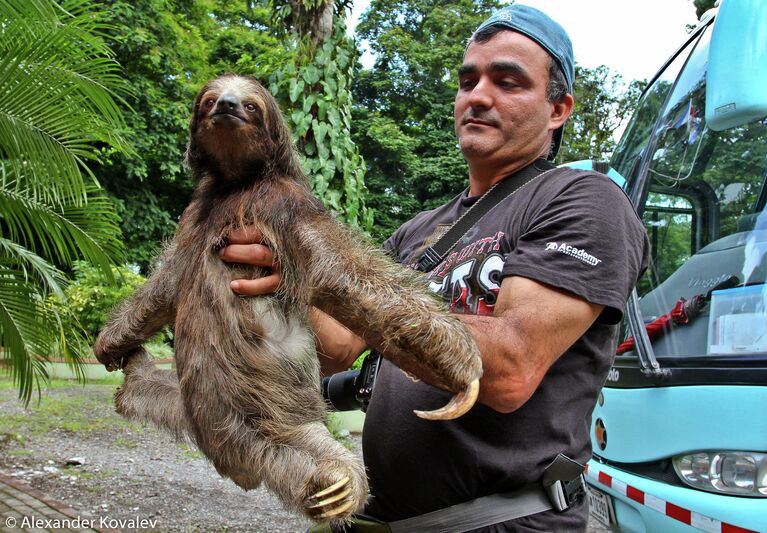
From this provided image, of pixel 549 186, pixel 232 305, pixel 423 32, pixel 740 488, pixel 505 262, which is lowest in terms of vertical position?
pixel 740 488

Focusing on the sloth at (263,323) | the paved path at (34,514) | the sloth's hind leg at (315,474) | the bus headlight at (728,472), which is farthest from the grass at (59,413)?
the bus headlight at (728,472)

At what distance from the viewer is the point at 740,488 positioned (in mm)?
2736

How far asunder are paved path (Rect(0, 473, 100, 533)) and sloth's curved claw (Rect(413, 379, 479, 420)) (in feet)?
15.3

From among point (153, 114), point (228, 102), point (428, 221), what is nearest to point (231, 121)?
point (228, 102)

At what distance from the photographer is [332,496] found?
5.69ft

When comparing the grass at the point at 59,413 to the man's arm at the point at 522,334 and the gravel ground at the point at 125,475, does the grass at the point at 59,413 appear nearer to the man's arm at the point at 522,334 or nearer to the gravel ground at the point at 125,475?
the gravel ground at the point at 125,475

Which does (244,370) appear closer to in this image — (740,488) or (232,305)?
(232,305)

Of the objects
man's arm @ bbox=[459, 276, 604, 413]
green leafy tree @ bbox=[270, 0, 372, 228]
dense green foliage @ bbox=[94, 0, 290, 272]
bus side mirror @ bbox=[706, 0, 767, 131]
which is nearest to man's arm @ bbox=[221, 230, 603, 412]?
man's arm @ bbox=[459, 276, 604, 413]

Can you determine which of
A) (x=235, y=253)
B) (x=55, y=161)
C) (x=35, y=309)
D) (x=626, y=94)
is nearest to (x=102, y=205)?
(x=55, y=161)

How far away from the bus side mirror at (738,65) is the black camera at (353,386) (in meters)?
1.88

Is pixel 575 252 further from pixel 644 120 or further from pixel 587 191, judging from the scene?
pixel 644 120

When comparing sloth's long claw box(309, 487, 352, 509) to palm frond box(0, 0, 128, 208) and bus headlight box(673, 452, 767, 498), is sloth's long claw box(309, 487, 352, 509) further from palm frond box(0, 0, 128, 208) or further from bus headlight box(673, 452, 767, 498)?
palm frond box(0, 0, 128, 208)

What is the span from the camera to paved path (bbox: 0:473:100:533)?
5059 millimetres

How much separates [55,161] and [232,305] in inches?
129
